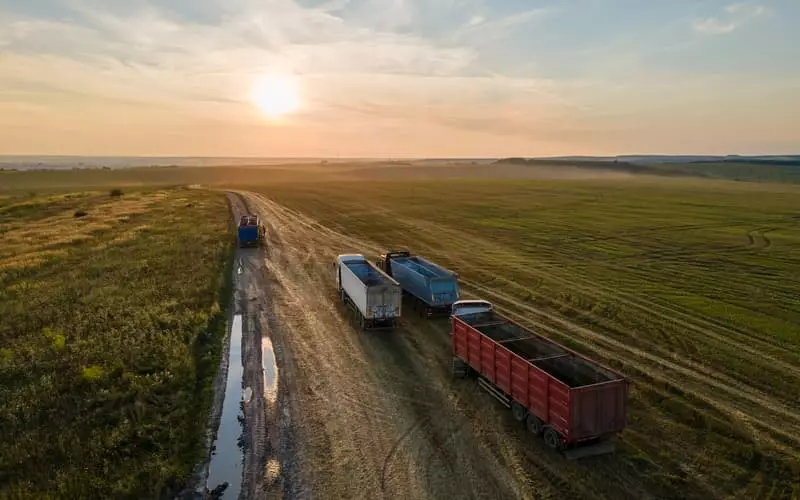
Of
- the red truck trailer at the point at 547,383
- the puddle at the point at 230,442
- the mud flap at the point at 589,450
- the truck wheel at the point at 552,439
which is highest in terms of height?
the red truck trailer at the point at 547,383

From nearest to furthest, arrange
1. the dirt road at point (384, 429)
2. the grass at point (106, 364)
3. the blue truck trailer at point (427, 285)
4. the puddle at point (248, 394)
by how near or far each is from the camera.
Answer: the dirt road at point (384, 429)
the grass at point (106, 364)
the puddle at point (248, 394)
the blue truck trailer at point (427, 285)

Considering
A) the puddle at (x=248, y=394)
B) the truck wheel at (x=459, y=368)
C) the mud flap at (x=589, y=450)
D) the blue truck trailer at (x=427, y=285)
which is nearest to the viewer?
the mud flap at (x=589, y=450)

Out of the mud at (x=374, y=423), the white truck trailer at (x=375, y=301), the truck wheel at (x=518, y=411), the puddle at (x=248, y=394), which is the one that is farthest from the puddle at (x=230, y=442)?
the truck wheel at (x=518, y=411)

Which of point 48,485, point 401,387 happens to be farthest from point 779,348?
point 48,485

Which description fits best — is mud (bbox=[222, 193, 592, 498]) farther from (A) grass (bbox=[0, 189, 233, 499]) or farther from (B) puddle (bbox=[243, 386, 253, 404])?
(A) grass (bbox=[0, 189, 233, 499])

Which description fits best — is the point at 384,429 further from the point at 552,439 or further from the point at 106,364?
the point at 106,364

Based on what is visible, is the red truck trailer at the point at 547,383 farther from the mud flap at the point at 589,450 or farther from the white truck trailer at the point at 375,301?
the white truck trailer at the point at 375,301

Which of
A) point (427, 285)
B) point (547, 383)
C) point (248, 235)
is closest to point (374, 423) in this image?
point (547, 383)

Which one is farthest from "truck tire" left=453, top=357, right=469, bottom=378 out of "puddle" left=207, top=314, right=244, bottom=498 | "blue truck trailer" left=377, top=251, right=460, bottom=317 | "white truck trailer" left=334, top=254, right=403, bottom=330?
"puddle" left=207, top=314, right=244, bottom=498

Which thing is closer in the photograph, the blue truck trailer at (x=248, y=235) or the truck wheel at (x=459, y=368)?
the truck wheel at (x=459, y=368)
